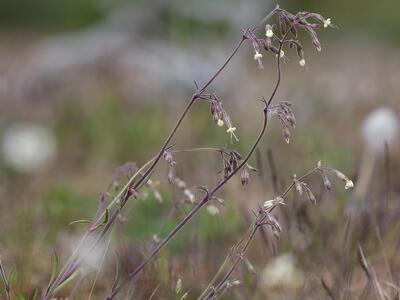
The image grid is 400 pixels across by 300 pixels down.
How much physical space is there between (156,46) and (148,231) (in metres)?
5.25

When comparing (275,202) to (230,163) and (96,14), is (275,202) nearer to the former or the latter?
(230,163)

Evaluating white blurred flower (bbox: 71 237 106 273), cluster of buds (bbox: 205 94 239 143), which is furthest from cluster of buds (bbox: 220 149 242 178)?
white blurred flower (bbox: 71 237 106 273)

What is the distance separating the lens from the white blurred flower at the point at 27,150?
3662 mm

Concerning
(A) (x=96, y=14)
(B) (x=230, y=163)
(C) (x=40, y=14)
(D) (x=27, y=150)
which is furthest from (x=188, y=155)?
(C) (x=40, y=14)

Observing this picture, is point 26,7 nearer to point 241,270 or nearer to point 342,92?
point 342,92

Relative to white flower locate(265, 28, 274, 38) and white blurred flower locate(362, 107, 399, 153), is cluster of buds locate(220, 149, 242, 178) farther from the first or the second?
white blurred flower locate(362, 107, 399, 153)

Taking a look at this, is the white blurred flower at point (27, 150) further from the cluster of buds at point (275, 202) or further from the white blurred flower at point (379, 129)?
the cluster of buds at point (275, 202)

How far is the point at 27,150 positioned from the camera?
3781 millimetres

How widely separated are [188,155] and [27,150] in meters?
0.99

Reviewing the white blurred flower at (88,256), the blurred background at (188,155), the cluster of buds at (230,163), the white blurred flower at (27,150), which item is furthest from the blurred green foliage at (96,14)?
the cluster of buds at (230,163)

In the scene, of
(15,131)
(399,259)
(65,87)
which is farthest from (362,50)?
(399,259)

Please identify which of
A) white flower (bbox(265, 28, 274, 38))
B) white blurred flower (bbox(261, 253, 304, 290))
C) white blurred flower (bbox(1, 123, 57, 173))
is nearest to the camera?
white flower (bbox(265, 28, 274, 38))

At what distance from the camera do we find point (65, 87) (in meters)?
6.73

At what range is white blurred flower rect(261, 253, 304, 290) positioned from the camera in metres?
2.38
